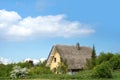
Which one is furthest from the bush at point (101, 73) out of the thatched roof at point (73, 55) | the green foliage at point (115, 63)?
the thatched roof at point (73, 55)

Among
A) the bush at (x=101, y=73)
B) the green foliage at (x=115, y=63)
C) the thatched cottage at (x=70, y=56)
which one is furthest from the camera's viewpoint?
the thatched cottage at (x=70, y=56)

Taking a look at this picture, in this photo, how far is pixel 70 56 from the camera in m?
63.1

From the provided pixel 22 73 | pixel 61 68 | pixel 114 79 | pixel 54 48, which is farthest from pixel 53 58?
pixel 114 79

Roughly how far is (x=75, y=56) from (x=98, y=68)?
3623cm

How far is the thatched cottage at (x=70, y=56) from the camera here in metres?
61.7

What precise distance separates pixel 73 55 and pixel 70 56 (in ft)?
3.58

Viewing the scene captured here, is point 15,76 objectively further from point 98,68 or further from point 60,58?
point 60,58

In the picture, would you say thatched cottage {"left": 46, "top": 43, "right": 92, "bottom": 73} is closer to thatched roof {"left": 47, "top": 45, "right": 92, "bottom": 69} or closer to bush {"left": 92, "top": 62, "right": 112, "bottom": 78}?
thatched roof {"left": 47, "top": 45, "right": 92, "bottom": 69}

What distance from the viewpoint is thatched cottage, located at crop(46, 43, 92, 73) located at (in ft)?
202

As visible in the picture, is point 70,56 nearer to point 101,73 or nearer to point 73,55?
point 73,55

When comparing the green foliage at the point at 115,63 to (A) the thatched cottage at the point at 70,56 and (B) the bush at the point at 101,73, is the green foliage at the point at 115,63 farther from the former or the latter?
(A) the thatched cottage at the point at 70,56

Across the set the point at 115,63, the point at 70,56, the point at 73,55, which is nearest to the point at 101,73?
the point at 115,63

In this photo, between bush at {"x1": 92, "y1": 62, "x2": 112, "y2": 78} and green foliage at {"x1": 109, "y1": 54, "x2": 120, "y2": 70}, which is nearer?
bush at {"x1": 92, "y1": 62, "x2": 112, "y2": 78}

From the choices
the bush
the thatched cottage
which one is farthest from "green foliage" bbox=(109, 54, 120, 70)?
the thatched cottage
